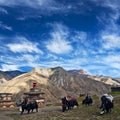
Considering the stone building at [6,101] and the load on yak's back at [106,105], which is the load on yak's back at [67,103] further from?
the stone building at [6,101]

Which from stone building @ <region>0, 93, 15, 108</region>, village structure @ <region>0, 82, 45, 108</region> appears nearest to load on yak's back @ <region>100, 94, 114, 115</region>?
village structure @ <region>0, 82, 45, 108</region>

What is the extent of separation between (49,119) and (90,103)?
15255mm

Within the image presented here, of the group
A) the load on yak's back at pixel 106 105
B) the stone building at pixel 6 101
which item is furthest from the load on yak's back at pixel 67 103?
the stone building at pixel 6 101

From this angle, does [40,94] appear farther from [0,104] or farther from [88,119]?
[88,119]

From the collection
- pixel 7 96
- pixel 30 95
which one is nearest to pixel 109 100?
pixel 30 95

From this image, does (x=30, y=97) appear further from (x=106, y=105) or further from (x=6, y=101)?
(x=106, y=105)

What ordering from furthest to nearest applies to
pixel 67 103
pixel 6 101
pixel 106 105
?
pixel 6 101, pixel 67 103, pixel 106 105

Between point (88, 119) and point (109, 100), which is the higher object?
point (109, 100)

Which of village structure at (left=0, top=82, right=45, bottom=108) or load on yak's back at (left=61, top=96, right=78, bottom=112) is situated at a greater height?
village structure at (left=0, top=82, right=45, bottom=108)

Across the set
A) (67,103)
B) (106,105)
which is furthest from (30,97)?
(106,105)

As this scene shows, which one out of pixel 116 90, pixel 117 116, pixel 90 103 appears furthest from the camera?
pixel 116 90

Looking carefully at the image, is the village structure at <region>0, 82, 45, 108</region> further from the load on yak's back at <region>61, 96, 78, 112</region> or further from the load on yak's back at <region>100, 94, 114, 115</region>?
the load on yak's back at <region>100, 94, 114, 115</region>

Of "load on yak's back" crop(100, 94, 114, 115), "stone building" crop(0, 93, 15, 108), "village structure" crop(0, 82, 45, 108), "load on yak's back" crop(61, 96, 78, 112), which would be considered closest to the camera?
"load on yak's back" crop(100, 94, 114, 115)

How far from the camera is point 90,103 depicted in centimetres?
4466
